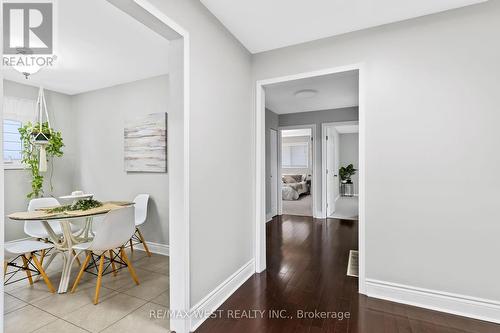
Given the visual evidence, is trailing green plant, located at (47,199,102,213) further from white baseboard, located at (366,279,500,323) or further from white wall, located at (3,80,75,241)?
white baseboard, located at (366,279,500,323)

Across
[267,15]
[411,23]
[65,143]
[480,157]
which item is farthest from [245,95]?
[65,143]

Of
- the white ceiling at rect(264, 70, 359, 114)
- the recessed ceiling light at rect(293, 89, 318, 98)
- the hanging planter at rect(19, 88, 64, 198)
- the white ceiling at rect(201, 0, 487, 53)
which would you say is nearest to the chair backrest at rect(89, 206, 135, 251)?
the white ceiling at rect(201, 0, 487, 53)

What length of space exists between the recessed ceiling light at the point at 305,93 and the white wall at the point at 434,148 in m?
1.74

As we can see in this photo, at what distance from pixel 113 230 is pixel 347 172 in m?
8.38

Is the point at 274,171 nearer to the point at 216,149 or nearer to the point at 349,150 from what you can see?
the point at 216,149

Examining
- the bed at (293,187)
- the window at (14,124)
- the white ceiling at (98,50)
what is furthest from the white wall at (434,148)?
the bed at (293,187)

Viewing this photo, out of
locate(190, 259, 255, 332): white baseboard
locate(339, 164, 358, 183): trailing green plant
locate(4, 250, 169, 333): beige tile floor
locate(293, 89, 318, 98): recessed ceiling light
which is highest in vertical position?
locate(293, 89, 318, 98): recessed ceiling light

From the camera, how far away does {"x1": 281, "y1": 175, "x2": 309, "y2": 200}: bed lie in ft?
27.1

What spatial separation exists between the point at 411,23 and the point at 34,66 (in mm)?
3826

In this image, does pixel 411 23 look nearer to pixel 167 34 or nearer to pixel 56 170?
pixel 167 34

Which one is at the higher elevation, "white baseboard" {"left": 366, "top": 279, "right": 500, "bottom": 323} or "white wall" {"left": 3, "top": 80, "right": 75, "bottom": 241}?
"white wall" {"left": 3, "top": 80, "right": 75, "bottom": 241}

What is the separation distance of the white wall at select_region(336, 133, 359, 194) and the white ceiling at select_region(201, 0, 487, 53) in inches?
315

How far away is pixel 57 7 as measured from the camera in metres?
2.03

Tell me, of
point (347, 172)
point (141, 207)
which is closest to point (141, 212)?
point (141, 207)
